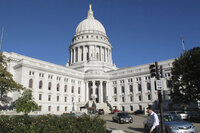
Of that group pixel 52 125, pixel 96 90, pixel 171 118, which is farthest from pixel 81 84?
pixel 52 125

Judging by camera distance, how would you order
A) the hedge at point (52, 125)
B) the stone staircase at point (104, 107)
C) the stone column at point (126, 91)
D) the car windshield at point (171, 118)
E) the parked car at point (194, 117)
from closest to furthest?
the hedge at point (52, 125)
the car windshield at point (171, 118)
the parked car at point (194, 117)
the stone staircase at point (104, 107)
the stone column at point (126, 91)

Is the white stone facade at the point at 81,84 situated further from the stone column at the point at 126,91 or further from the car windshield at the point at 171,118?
the car windshield at the point at 171,118

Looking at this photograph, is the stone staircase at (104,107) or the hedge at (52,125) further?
the stone staircase at (104,107)

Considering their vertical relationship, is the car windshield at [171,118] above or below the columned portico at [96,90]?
below

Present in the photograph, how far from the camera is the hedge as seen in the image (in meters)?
10.8

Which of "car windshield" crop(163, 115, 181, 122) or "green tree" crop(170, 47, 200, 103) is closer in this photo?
"car windshield" crop(163, 115, 181, 122)

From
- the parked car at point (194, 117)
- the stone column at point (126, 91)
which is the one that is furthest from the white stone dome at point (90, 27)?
the parked car at point (194, 117)

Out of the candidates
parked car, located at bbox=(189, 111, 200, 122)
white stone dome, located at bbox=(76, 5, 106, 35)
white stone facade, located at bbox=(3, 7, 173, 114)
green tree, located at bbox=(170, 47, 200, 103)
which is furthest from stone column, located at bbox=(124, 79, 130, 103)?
white stone dome, located at bbox=(76, 5, 106, 35)

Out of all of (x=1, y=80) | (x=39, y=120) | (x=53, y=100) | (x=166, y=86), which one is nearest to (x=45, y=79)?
(x=53, y=100)

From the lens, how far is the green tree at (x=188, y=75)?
35.5 meters

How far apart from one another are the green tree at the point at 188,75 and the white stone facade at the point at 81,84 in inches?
881

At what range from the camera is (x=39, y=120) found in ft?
39.0

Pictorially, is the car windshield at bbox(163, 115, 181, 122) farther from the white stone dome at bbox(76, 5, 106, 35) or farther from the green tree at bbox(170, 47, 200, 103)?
the white stone dome at bbox(76, 5, 106, 35)

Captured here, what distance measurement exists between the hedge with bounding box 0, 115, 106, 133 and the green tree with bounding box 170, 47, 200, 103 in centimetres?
2866
